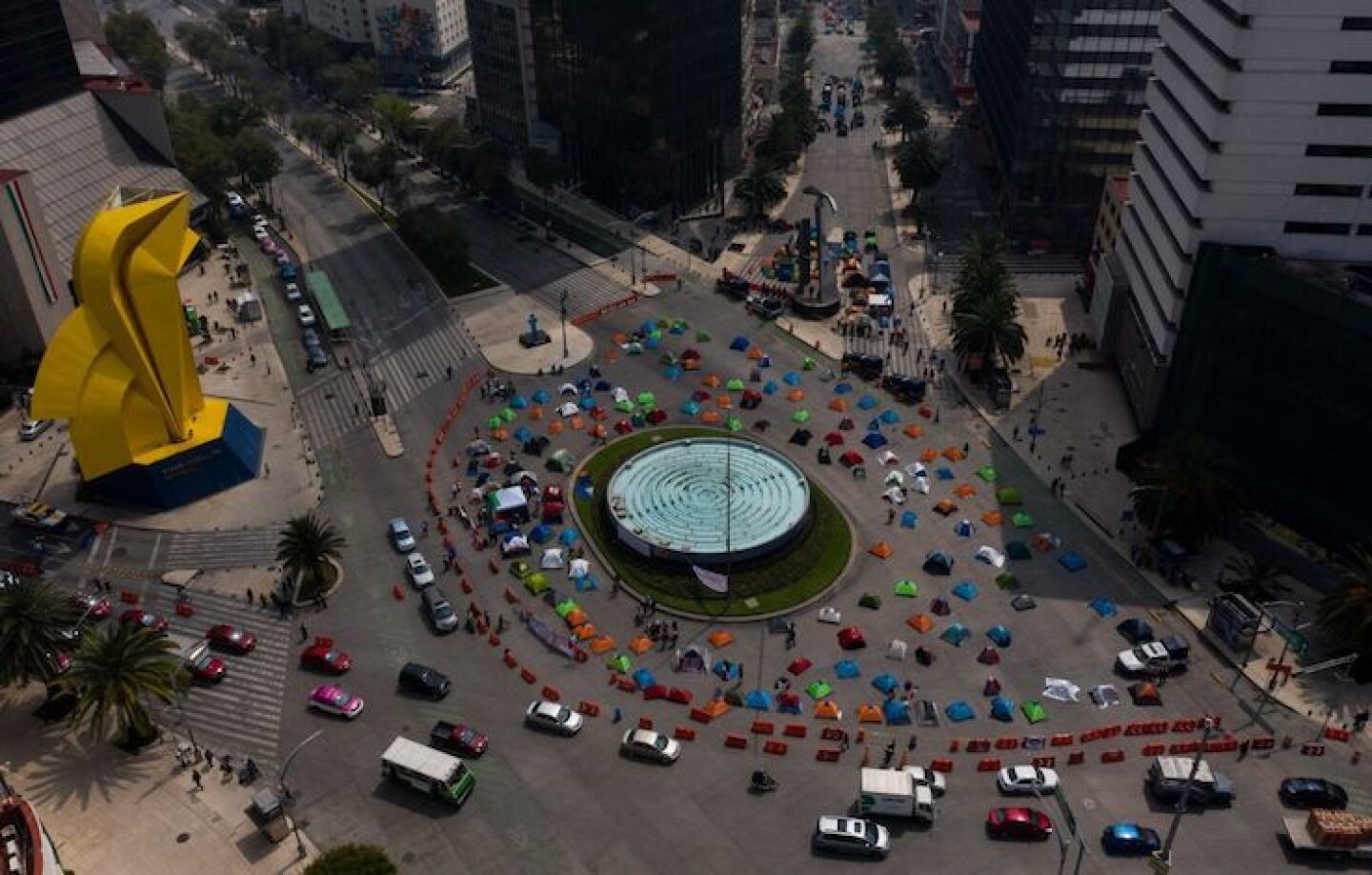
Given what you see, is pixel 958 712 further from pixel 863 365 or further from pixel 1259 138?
pixel 1259 138

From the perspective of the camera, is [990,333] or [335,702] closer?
[335,702]

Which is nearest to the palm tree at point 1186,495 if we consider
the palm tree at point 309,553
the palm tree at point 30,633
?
the palm tree at point 309,553

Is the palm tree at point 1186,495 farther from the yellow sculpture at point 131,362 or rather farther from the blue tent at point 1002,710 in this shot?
the yellow sculpture at point 131,362

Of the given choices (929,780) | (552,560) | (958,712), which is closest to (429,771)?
(552,560)

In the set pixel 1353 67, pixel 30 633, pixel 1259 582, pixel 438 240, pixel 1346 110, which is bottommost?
pixel 1259 582

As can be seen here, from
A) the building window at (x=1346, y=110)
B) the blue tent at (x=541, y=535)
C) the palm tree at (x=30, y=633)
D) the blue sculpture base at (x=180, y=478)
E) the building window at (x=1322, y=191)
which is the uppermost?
the building window at (x=1346, y=110)

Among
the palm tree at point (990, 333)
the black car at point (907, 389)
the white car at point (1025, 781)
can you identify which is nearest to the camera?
the white car at point (1025, 781)
